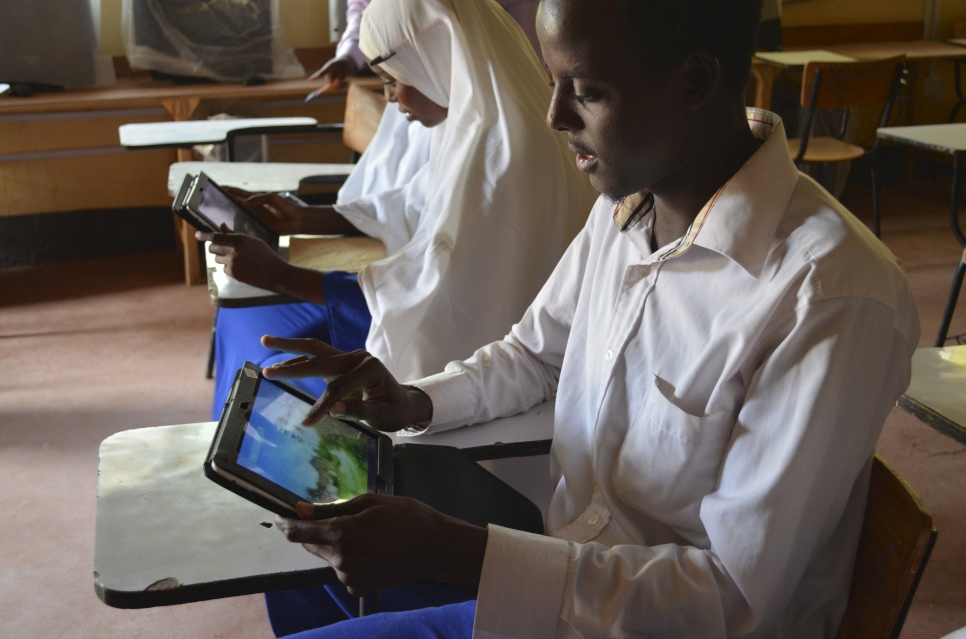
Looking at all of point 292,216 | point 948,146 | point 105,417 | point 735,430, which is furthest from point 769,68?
point 735,430

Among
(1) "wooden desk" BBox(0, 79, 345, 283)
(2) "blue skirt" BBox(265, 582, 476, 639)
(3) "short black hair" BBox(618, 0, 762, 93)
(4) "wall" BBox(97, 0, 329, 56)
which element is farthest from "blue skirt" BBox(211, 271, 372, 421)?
(4) "wall" BBox(97, 0, 329, 56)

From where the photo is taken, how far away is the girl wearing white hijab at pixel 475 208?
5.82 feet

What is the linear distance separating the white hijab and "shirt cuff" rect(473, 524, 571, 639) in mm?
927

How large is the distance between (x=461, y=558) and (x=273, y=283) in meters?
1.07

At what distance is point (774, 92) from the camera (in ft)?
16.8

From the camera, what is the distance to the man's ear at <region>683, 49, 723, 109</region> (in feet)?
2.84

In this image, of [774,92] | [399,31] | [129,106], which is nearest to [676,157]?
[399,31]

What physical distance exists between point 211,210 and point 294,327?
16.6 inches

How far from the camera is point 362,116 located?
10.2 ft

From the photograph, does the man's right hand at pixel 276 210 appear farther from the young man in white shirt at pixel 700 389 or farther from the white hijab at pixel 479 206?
the young man in white shirt at pixel 700 389

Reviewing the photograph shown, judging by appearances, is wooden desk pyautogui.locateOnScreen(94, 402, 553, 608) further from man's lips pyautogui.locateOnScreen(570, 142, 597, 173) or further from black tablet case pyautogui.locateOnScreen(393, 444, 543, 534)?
man's lips pyautogui.locateOnScreen(570, 142, 597, 173)

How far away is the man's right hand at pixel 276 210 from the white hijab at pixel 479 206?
0.55 metres

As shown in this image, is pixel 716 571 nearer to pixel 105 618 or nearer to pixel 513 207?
pixel 513 207

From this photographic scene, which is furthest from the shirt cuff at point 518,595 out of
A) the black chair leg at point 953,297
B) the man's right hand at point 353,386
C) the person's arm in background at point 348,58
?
the person's arm in background at point 348,58
